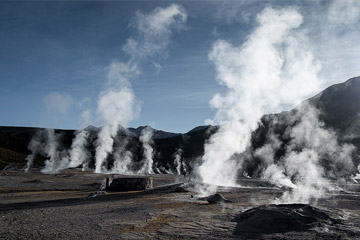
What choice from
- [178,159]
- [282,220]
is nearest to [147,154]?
[178,159]

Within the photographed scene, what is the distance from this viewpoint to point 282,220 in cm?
988

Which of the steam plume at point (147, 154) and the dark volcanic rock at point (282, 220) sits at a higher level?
the steam plume at point (147, 154)

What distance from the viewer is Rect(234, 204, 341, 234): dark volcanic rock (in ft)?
31.2

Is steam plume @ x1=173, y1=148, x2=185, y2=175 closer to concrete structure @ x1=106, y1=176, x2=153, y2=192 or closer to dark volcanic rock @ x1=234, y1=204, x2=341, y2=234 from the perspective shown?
concrete structure @ x1=106, y1=176, x2=153, y2=192

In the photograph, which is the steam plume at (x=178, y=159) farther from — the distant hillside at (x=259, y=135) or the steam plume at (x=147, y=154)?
the steam plume at (x=147, y=154)

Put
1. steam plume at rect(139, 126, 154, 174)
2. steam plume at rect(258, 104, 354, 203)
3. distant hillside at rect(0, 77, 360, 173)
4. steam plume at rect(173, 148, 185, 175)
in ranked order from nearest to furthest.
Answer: steam plume at rect(258, 104, 354, 203) → distant hillside at rect(0, 77, 360, 173) → steam plume at rect(139, 126, 154, 174) → steam plume at rect(173, 148, 185, 175)

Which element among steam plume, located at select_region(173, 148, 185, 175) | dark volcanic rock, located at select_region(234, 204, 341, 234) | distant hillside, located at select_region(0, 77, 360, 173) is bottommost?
dark volcanic rock, located at select_region(234, 204, 341, 234)

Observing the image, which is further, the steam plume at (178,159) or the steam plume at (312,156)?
the steam plume at (178,159)

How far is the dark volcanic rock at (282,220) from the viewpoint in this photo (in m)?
9.50

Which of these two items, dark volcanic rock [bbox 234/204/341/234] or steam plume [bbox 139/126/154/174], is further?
steam plume [bbox 139/126/154/174]

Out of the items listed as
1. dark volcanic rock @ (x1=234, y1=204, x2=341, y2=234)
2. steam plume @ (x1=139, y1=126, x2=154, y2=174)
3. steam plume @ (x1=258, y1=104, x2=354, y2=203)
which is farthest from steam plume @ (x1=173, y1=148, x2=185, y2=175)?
dark volcanic rock @ (x1=234, y1=204, x2=341, y2=234)

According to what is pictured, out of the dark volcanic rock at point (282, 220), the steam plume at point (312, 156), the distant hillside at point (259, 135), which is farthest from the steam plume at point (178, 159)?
the dark volcanic rock at point (282, 220)

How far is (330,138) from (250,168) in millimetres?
19918

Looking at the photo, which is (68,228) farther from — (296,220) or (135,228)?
(296,220)
